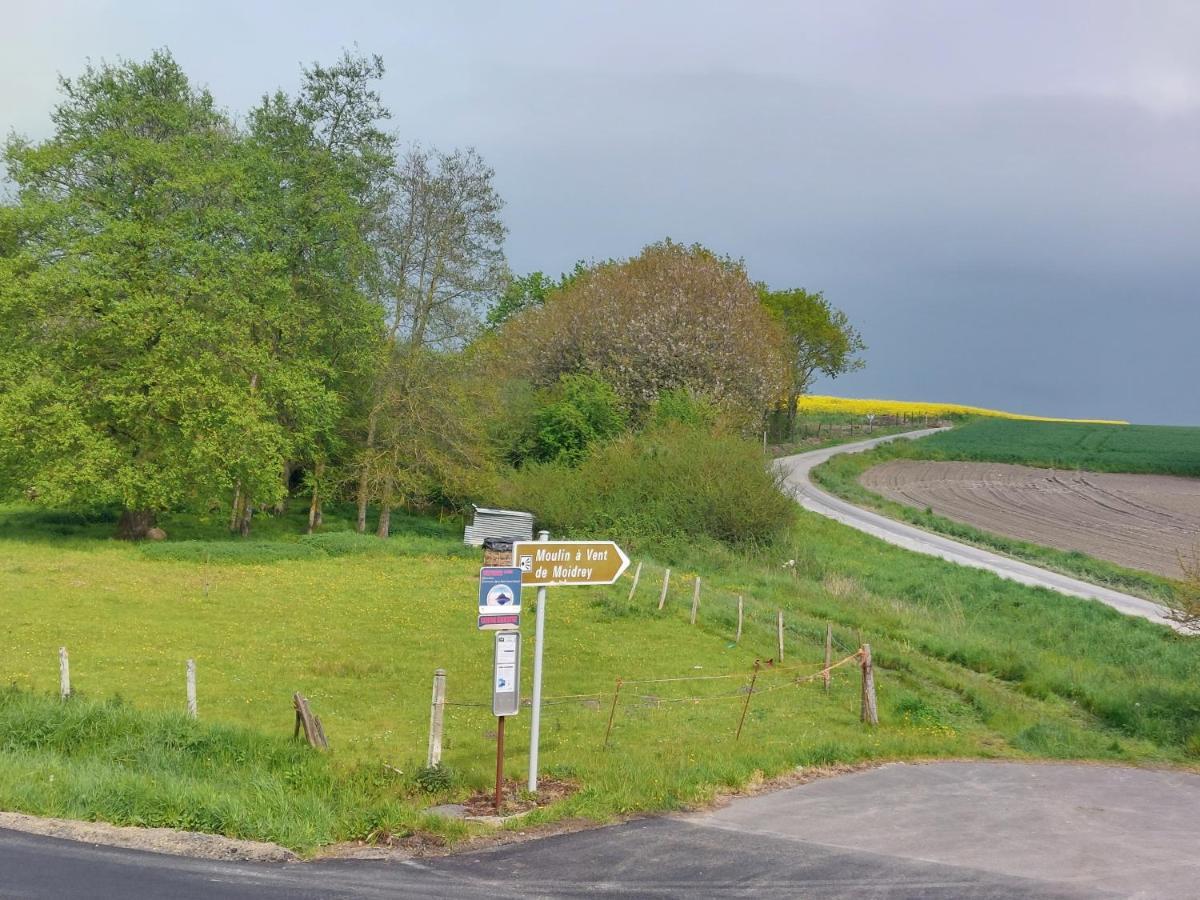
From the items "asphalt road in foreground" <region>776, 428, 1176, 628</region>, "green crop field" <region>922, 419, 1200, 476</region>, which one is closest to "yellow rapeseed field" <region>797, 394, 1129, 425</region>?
"green crop field" <region>922, 419, 1200, 476</region>

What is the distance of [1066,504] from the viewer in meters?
70.5

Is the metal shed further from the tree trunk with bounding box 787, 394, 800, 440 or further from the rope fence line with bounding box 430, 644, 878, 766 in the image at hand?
the tree trunk with bounding box 787, 394, 800, 440

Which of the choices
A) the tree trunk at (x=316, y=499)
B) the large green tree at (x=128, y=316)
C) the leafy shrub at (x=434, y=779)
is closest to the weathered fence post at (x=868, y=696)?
the leafy shrub at (x=434, y=779)

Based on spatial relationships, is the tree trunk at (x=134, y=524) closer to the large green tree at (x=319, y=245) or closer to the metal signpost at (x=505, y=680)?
the large green tree at (x=319, y=245)

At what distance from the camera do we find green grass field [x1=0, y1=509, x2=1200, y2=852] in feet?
42.5

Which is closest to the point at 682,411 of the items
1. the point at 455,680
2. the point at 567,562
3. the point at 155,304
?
the point at 155,304

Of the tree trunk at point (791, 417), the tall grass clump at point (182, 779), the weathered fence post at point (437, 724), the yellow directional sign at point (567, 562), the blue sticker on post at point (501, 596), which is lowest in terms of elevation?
the tall grass clump at point (182, 779)

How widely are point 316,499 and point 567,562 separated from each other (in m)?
41.2

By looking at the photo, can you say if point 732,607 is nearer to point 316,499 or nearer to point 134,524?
point 134,524

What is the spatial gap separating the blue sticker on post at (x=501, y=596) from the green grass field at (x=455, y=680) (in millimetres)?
2172

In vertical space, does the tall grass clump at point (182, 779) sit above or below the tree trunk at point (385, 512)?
below

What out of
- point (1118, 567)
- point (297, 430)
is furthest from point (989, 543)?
point (297, 430)

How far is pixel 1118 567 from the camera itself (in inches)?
1857

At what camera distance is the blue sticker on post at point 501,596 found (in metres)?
12.7
